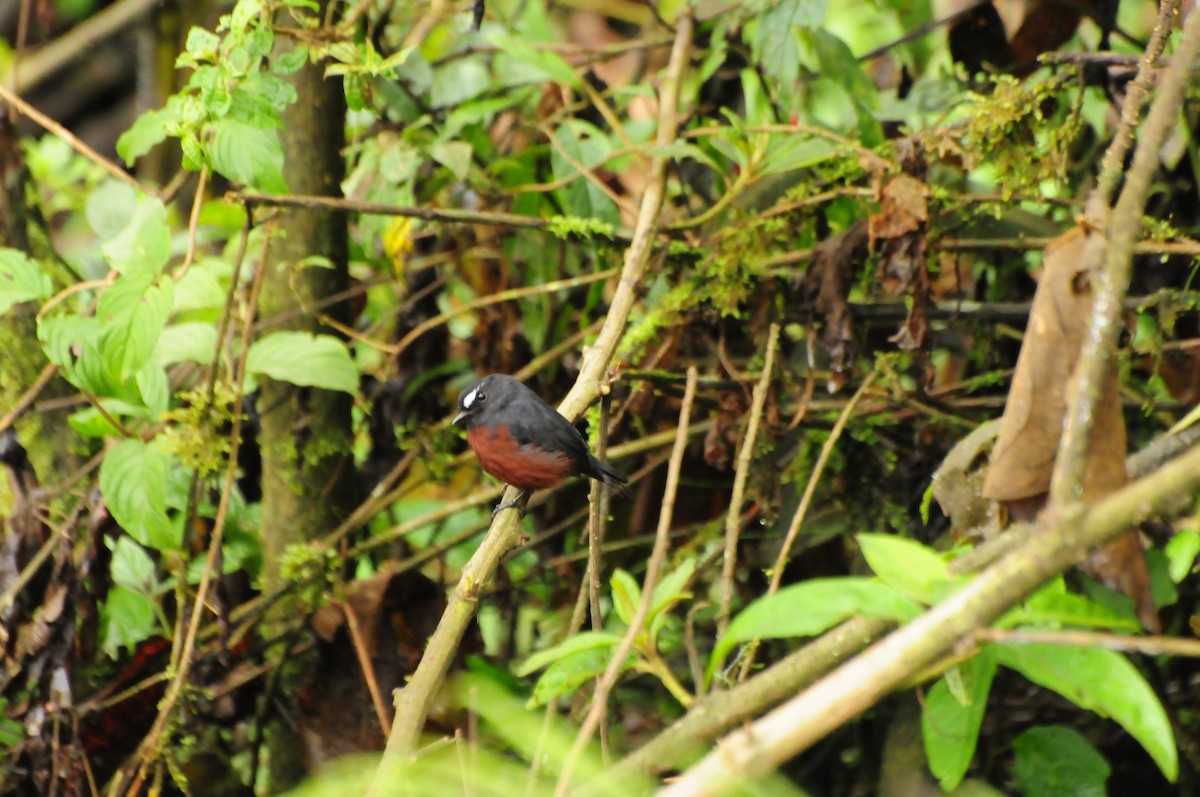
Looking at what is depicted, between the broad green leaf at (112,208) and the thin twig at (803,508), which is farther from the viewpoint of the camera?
the broad green leaf at (112,208)

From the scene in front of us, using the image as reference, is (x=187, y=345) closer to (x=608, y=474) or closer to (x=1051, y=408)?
(x=608, y=474)

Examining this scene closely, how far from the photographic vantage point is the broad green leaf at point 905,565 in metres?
1.45

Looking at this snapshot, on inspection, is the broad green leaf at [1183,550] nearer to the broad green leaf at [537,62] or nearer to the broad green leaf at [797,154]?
the broad green leaf at [797,154]

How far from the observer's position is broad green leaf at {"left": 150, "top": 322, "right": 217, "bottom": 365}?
302cm

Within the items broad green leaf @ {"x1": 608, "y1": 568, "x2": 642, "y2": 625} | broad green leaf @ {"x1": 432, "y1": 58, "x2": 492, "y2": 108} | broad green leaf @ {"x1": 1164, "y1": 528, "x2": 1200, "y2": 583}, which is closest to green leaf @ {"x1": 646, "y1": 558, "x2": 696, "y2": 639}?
broad green leaf @ {"x1": 608, "y1": 568, "x2": 642, "y2": 625}

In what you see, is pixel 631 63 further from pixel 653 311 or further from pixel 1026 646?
pixel 1026 646

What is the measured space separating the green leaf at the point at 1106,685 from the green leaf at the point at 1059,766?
1.42m

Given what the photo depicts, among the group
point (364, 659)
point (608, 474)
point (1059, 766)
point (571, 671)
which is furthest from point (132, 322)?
point (1059, 766)

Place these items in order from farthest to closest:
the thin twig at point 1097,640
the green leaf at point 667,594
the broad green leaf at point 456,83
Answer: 1. the broad green leaf at point 456,83
2. the green leaf at point 667,594
3. the thin twig at point 1097,640

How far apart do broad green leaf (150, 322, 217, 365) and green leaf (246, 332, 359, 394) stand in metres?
0.12

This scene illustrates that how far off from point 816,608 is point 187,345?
6.90ft

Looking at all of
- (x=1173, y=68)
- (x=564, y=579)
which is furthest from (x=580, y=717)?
(x=1173, y=68)

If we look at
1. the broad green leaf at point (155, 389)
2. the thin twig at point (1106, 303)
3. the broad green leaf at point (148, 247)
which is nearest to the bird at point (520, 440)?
the broad green leaf at point (155, 389)

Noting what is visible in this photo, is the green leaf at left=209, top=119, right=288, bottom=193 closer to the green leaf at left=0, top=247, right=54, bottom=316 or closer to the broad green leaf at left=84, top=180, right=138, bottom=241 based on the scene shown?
the green leaf at left=0, top=247, right=54, bottom=316
